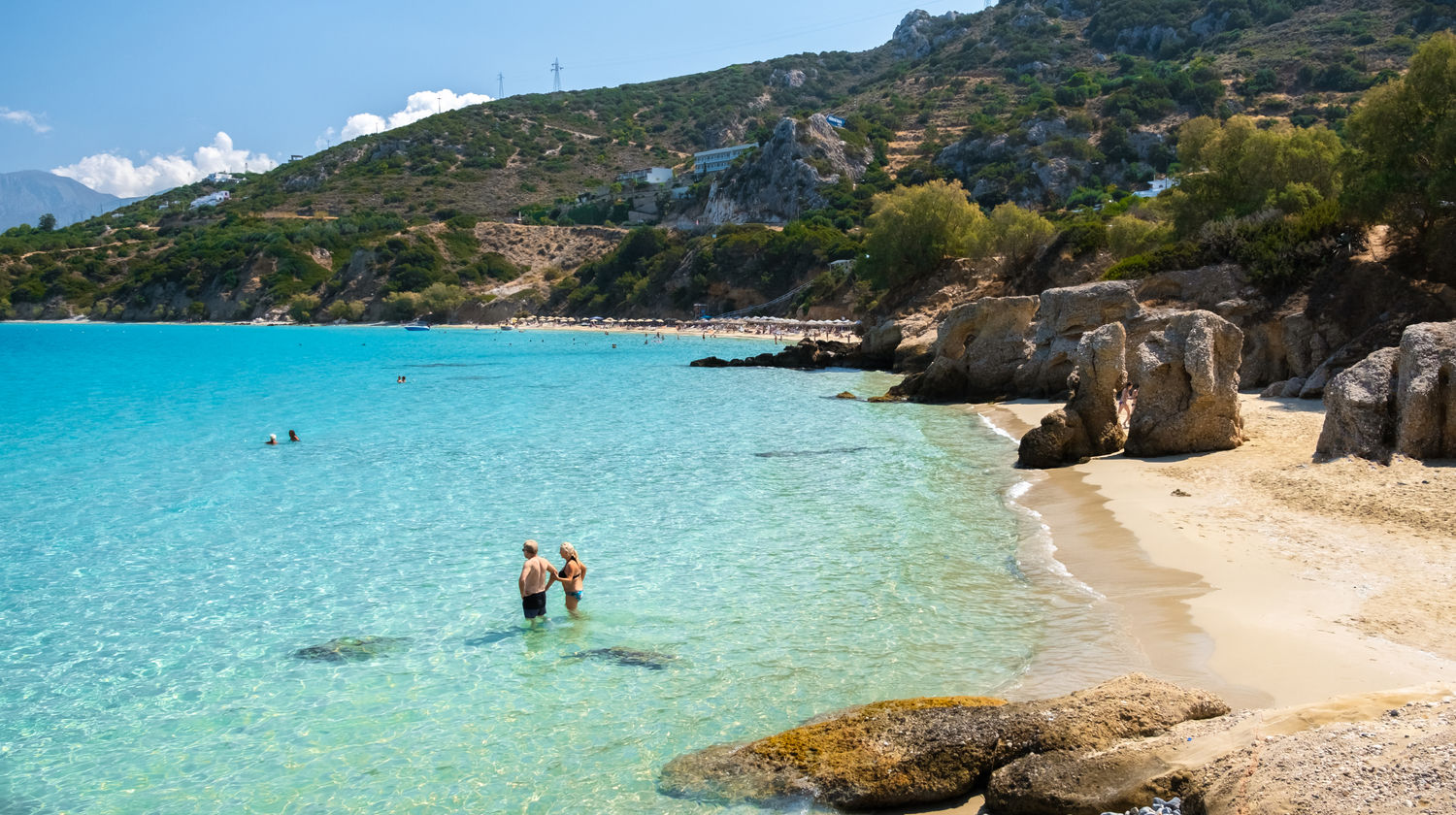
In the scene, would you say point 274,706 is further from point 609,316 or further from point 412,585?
point 609,316

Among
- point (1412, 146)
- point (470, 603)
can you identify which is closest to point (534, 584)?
point (470, 603)

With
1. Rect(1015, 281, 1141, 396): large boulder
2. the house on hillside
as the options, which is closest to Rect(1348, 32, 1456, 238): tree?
Rect(1015, 281, 1141, 396): large boulder

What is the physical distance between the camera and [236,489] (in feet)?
60.8

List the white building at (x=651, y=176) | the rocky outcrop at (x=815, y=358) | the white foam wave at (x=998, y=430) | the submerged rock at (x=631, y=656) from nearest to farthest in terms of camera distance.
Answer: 1. the submerged rock at (x=631, y=656)
2. the white foam wave at (x=998, y=430)
3. the rocky outcrop at (x=815, y=358)
4. the white building at (x=651, y=176)

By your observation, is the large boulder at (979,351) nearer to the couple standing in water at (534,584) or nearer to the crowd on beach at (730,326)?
the couple standing in water at (534,584)

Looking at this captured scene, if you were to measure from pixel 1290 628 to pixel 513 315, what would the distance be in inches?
4212

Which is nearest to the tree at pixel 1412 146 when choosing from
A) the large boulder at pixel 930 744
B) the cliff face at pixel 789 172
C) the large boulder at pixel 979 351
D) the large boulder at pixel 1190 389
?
the large boulder at pixel 979 351

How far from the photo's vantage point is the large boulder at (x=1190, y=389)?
16.5 m

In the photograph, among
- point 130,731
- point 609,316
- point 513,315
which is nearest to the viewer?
point 130,731

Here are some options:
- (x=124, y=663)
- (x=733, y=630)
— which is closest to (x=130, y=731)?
(x=124, y=663)

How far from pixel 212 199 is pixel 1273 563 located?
178 meters

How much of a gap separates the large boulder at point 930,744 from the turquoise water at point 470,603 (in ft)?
1.91

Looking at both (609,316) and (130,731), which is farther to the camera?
(609,316)

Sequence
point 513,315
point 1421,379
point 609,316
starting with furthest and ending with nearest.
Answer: point 513,315 → point 609,316 → point 1421,379
